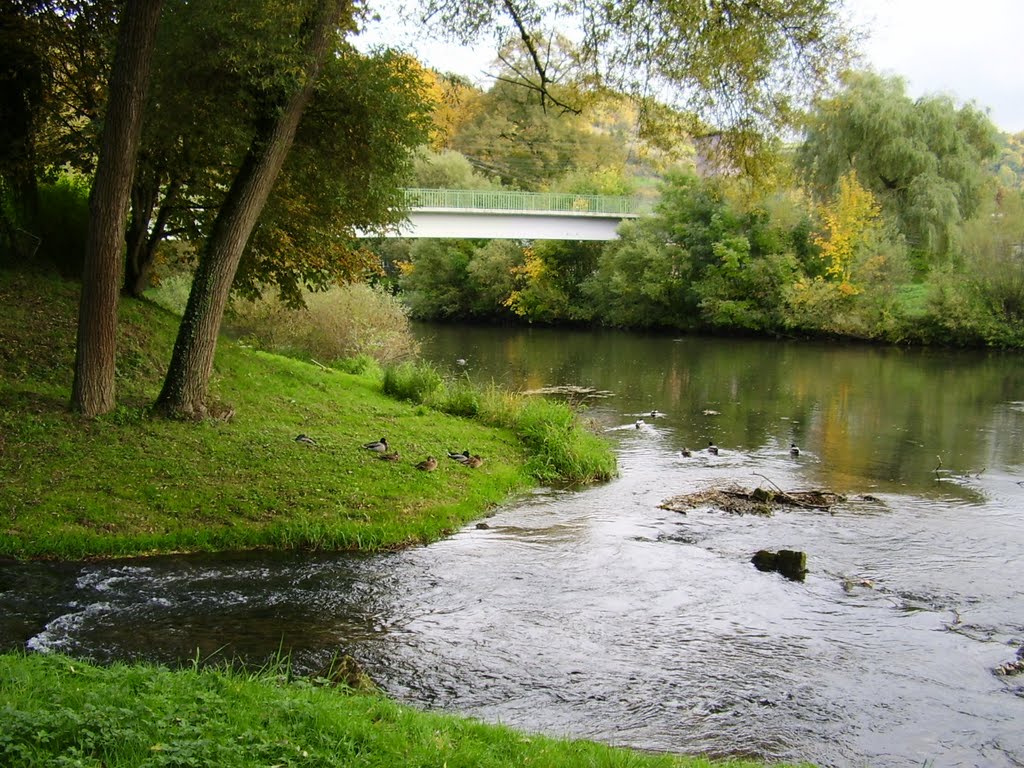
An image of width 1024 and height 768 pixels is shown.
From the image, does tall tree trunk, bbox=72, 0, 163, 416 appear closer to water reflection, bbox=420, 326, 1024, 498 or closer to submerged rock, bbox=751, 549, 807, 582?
submerged rock, bbox=751, 549, 807, 582

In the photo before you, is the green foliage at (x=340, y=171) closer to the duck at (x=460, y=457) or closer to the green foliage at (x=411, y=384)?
the green foliage at (x=411, y=384)

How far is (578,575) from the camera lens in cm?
1239

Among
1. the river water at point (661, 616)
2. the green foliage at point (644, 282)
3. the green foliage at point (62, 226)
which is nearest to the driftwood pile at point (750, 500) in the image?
the river water at point (661, 616)

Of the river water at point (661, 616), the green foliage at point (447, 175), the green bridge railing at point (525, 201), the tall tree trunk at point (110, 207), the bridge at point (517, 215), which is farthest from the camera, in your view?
the green foliage at point (447, 175)

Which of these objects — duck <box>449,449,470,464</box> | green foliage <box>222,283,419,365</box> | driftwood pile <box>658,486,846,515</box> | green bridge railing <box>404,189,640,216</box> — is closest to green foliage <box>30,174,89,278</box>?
green foliage <box>222,283,419,365</box>

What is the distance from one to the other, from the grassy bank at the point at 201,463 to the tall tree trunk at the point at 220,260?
2.02ft

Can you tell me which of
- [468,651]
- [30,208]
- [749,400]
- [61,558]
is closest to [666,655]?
[468,651]

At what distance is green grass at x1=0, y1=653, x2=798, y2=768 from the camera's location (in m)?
5.03

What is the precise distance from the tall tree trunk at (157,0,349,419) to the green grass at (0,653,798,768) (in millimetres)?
8712

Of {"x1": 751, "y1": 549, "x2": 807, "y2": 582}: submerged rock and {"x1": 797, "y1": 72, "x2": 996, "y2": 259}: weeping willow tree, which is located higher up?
{"x1": 797, "y1": 72, "x2": 996, "y2": 259}: weeping willow tree

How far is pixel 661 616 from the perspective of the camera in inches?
428

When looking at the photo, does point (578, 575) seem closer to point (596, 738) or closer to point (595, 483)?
point (596, 738)

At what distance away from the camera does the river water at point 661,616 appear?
8188mm

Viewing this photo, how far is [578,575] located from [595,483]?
612 cm
